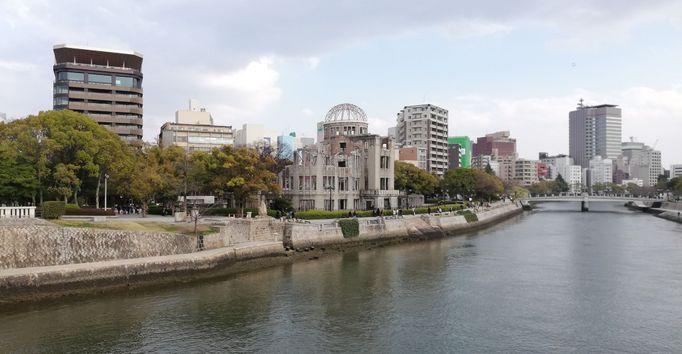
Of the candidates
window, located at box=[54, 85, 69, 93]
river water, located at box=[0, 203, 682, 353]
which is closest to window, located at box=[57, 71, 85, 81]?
window, located at box=[54, 85, 69, 93]

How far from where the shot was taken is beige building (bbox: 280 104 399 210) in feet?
290

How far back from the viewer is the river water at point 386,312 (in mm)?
29156

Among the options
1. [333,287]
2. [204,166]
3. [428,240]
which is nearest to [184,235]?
[333,287]

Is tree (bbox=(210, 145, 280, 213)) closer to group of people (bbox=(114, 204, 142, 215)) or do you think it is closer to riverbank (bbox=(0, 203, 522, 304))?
riverbank (bbox=(0, 203, 522, 304))

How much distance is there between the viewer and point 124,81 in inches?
4545

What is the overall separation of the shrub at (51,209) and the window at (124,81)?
7492cm

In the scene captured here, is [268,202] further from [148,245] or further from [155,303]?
[155,303]

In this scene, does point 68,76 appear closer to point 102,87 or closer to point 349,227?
point 102,87

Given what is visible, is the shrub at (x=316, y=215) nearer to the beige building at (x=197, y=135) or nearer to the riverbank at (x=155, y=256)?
the riverbank at (x=155, y=256)

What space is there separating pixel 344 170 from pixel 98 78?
6123 cm

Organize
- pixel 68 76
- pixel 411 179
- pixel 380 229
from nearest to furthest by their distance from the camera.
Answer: pixel 380 229, pixel 68 76, pixel 411 179

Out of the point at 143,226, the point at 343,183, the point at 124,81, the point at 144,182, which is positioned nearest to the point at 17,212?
the point at 143,226

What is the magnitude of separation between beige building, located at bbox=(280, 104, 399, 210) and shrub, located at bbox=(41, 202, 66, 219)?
143 feet

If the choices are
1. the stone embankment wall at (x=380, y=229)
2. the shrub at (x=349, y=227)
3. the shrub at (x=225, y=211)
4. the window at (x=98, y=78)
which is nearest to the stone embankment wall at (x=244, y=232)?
the stone embankment wall at (x=380, y=229)
